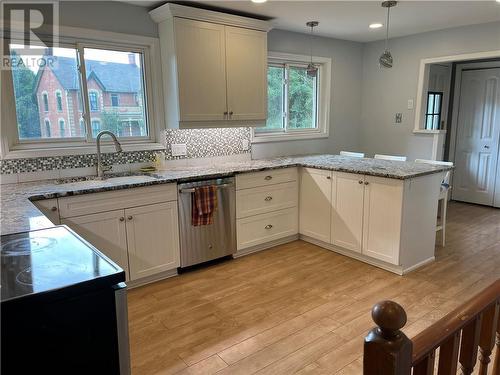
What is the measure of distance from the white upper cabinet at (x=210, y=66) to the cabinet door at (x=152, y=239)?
0.87 m

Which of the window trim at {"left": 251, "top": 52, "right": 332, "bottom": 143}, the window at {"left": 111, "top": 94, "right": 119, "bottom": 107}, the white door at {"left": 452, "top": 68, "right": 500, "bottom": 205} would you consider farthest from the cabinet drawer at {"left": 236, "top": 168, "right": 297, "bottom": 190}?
the white door at {"left": 452, "top": 68, "right": 500, "bottom": 205}

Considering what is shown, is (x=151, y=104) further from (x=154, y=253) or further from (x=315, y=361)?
(x=315, y=361)

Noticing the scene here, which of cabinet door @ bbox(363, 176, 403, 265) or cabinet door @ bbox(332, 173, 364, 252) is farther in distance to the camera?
cabinet door @ bbox(332, 173, 364, 252)

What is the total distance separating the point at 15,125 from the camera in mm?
2949

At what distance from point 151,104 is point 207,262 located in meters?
1.61

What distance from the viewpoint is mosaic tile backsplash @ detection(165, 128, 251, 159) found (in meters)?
3.69

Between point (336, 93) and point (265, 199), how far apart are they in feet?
7.14

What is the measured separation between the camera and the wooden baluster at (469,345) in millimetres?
1052

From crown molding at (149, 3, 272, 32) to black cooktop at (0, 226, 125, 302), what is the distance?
238 cm

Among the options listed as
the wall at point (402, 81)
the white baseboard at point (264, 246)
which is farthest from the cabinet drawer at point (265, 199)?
the wall at point (402, 81)

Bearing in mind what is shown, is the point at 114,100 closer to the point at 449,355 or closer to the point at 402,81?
the point at 449,355

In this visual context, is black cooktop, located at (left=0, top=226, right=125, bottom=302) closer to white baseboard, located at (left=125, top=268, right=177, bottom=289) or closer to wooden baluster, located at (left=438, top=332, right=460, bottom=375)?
wooden baluster, located at (left=438, top=332, right=460, bottom=375)

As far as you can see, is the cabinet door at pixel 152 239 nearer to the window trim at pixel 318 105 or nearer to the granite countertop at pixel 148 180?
the granite countertop at pixel 148 180

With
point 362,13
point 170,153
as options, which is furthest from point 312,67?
point 170,153
